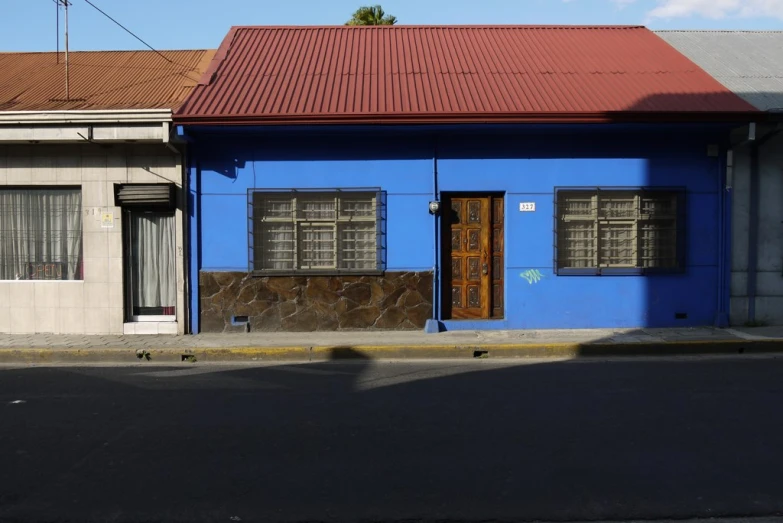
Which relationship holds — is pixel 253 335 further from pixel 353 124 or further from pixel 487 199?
pixel 487 199

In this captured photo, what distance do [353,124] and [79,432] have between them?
6.27m

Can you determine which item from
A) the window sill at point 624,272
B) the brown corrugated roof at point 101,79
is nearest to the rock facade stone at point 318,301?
the window sill at point 624,272

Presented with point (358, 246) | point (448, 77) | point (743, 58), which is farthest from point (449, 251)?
point (743, 58)

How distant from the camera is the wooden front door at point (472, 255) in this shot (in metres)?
11.5

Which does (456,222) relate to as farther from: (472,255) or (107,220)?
(107,220)

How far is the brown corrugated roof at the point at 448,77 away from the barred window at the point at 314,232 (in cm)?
140

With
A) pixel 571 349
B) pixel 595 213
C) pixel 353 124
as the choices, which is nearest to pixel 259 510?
pixel 571 349

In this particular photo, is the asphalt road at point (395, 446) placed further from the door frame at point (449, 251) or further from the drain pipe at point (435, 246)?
the door frame at point (449, 251)

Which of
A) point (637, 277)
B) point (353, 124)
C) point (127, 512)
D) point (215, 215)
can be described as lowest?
point (127, 512)

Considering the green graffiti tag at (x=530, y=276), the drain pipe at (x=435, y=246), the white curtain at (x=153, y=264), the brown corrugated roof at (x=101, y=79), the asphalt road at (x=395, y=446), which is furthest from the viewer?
the brown corrugated roof at (x=101, y=79)

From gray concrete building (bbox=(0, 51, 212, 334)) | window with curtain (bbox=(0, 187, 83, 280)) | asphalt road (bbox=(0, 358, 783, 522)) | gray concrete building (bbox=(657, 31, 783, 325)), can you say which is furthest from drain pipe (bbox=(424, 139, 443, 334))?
window with curtain (bbox=(0, 187, 83, 280))

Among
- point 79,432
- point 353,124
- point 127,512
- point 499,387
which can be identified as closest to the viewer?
point 127,512

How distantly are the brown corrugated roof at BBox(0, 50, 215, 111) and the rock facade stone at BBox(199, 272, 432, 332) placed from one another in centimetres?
314

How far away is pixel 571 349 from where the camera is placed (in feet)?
32.5
